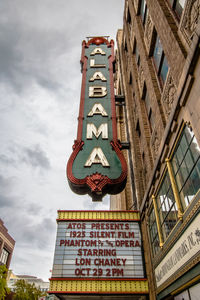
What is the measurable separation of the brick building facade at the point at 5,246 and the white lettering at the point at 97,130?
124 feet

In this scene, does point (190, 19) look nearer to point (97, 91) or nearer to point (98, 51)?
point (97, 91)

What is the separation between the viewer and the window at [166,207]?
795 centimetres

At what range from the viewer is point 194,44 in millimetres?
5648

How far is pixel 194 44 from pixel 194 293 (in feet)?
21.3

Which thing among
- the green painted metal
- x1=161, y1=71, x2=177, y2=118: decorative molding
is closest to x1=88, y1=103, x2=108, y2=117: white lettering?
the green painted metal

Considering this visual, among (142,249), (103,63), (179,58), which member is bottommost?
(142,249)

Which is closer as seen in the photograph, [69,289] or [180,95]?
[180,95]

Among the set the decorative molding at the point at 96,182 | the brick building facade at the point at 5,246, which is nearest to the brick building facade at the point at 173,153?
the decorative molding at the point at 96,182

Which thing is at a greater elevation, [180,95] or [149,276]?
[180,95]

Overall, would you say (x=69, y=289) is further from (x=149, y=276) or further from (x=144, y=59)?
(x=144, y=59)

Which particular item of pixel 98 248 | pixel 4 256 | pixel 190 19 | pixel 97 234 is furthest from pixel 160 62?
pixel 4 256

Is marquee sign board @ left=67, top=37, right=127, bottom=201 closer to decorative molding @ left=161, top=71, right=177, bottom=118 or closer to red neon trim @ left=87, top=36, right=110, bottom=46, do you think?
red neon trim @ left=87, top=36, right=110, bottom=46

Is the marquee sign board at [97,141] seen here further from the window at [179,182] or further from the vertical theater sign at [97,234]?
the window at [179,182]

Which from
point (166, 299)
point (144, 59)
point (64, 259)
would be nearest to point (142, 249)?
point (166, 299)
